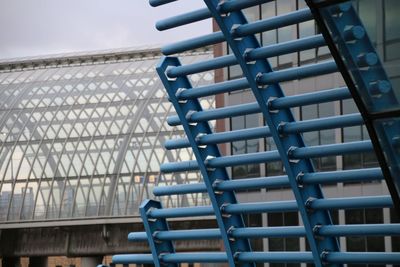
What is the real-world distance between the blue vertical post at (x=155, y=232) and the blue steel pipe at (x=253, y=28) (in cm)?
414

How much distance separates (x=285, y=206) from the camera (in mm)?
21266

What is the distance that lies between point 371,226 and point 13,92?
5485 centimetres

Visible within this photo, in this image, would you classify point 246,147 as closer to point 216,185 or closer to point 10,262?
point 216,185

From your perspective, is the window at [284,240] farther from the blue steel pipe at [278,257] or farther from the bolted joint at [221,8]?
the bolted joint at [221,8]

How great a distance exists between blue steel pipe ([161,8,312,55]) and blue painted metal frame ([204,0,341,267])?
316 mm

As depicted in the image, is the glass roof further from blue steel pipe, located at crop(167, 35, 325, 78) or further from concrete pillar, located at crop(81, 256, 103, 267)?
blue steel pipe, located at crop(167, 35, 325, 78)

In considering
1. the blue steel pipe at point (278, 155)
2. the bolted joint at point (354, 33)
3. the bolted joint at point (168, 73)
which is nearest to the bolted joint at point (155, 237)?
the blue steel pipe at point (278, 155)

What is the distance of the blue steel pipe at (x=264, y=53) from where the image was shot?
19141mm

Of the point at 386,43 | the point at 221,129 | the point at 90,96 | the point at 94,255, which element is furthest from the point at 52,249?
the point at 386,43

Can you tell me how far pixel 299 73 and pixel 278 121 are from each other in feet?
4.23

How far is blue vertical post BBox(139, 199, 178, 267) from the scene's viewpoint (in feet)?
81.8

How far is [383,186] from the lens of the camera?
1382 inches

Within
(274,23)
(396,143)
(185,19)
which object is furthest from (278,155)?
(396,143)

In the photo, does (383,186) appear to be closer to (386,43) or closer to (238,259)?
(238,259)
